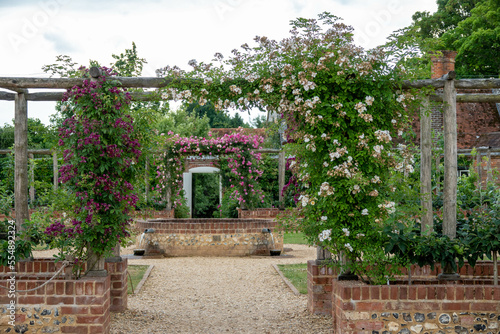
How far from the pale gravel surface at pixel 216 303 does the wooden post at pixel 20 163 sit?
5.12 feet

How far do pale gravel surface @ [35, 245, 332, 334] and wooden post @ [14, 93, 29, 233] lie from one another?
1.56 m

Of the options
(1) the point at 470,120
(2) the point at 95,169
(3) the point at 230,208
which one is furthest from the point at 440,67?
(2) the point at 95,169

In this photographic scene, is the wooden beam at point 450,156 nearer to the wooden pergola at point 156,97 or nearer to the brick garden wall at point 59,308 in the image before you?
the wooden pergola at point 156,97

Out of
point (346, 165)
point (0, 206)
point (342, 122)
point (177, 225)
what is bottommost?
point (177, 225)

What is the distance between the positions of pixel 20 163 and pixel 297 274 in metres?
5.14

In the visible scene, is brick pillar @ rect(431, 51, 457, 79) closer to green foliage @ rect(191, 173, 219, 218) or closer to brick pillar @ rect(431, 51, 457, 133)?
brick pillar @ rect(431, 51, 457, 133)

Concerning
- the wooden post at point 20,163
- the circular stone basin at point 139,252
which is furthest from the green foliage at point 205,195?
the wooden post at point 20,163

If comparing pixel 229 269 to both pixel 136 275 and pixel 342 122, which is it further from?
pixel 342 122

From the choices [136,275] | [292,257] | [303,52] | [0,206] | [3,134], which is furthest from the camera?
[3,134]

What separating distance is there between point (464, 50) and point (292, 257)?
46.2 ft

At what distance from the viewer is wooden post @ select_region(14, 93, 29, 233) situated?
5508 mm

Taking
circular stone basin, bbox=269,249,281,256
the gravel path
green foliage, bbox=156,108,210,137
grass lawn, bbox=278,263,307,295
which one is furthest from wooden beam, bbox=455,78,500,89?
green foliage, bbox=156,108,210,137

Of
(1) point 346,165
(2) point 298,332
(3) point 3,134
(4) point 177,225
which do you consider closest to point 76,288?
(2) point 298,332

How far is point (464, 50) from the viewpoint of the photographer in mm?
21188
